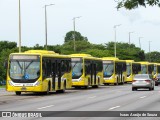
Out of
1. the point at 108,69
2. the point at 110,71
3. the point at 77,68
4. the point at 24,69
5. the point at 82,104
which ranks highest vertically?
the point at 24,69

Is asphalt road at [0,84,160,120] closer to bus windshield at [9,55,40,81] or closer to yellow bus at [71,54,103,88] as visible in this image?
bus windshield at [9,55,40,81]

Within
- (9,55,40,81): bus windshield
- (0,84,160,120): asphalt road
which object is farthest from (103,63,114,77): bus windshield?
(0,84,160,120): asphalt road

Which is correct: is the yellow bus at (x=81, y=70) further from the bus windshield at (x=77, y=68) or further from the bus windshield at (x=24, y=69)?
the bus windshield at (x=24, y=69)

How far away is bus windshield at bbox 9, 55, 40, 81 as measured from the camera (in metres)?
39.5

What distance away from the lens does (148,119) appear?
20.2 metres

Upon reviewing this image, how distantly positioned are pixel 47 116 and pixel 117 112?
3458 millimetres

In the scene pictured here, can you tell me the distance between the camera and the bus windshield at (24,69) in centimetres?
3950

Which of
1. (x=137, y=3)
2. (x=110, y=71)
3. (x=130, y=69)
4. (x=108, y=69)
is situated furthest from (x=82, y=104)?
(x=130, y=69)

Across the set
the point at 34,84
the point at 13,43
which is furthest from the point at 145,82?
the point at 13,43

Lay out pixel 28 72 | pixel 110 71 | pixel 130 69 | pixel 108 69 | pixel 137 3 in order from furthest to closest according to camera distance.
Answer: pixel 130 69
pixel 110 71
pixel 108 69
pixel 28 72
pixel 137 3

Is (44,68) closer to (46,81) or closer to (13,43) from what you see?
(46,81)

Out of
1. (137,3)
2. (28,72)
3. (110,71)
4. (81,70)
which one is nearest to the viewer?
(137,3)

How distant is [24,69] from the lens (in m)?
39.6

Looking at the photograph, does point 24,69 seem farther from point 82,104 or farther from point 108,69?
point 108,69
